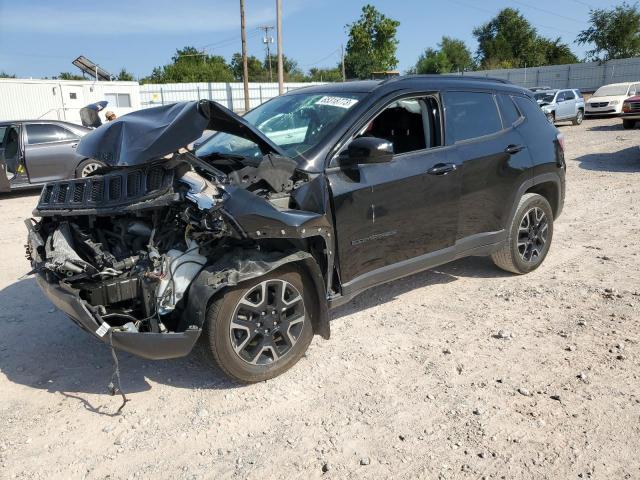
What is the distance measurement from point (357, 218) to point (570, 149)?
43.5ft

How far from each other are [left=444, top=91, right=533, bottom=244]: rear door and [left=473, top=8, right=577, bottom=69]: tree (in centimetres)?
5503

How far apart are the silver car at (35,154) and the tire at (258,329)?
25.7 feet

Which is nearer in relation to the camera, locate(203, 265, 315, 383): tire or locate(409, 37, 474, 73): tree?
locate(203, 265, 315, 383): tire

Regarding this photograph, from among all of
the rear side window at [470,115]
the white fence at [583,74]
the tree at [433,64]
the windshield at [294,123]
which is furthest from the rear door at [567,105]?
the tree at [433,64]

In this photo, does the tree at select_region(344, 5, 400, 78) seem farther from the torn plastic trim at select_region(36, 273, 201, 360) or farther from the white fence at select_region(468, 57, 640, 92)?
the torn plastic trim at select_region(36, 273, 201, 360)

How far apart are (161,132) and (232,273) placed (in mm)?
984

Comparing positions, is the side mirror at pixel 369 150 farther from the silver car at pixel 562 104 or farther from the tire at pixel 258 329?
the silver car at pixel 562 104

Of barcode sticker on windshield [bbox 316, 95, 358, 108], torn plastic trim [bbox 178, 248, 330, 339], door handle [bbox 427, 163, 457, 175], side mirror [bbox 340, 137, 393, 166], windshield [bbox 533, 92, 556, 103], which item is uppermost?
windshield [bbox 533, 92, 556, 103]

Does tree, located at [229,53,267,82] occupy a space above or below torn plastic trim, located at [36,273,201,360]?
above

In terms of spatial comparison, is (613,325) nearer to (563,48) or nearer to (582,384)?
(582,384)

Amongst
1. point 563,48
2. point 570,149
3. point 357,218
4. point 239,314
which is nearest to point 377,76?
point 357,218

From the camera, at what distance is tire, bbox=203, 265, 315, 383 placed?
10.3 ft

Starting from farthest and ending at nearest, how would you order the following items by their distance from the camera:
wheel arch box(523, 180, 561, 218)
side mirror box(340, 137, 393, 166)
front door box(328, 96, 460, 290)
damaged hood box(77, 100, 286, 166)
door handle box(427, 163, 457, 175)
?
wheel arch box(523, 180, 561, 218) < door handle box(427, 163, 457, 175) < front door box(328, 96, 460, 290) < side mirror box(340, 137, 393, 166) < damaged hood box(77, 100, 286, 166)

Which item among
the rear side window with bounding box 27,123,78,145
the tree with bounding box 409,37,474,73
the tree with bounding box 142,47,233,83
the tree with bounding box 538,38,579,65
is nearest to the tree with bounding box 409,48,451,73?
the tree with bounding box 409,37,474,73
